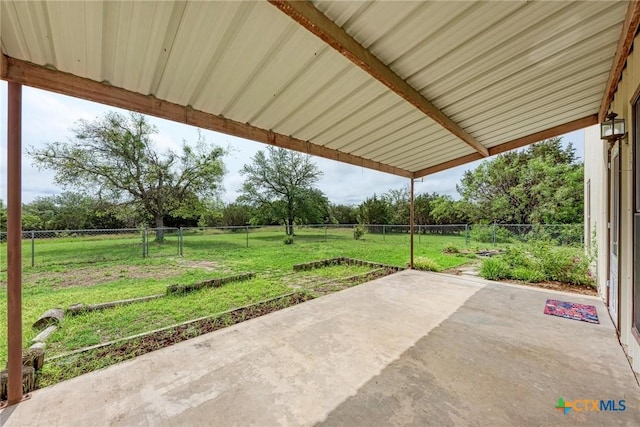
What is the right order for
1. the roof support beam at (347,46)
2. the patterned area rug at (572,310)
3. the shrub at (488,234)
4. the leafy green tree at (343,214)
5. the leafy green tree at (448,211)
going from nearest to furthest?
the roof support beam at (347,46) < the patterned area rug at (572,310) < the shrub at (488,234) < the leafy green tree at (448,211) < the leafy green tree at (343,214)

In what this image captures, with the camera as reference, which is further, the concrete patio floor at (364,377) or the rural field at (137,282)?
the rural field at (137,282)

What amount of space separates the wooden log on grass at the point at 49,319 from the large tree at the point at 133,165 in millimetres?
8002

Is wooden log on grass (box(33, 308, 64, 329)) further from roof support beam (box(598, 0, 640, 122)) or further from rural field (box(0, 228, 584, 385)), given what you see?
roof support beam (box(598, 0, 640, 122))

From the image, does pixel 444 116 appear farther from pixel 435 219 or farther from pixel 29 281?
pixel 435 219

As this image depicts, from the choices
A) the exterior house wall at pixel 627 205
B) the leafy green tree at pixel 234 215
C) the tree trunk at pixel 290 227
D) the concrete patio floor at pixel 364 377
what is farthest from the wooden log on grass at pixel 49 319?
the leafy green tree at pixel 234 215

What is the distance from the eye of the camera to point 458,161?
16.4 ft

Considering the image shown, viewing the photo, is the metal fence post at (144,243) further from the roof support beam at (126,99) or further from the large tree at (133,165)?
the roof support beam at (126,99)

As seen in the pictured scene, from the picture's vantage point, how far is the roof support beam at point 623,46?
164 cm

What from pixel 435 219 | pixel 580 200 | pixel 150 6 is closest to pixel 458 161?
pixel 150 6

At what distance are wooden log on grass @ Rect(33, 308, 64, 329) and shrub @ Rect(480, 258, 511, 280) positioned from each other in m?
7.10

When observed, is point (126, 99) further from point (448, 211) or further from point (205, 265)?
point (448, 211)

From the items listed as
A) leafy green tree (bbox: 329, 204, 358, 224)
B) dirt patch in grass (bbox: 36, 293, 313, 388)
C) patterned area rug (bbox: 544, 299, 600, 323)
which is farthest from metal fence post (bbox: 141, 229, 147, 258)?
leafy green tree (bbox: 329, 204, 358, 224)

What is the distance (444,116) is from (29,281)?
7.76 metres

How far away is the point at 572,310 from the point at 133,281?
7.40 m
